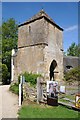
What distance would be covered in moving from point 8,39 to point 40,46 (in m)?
20.7

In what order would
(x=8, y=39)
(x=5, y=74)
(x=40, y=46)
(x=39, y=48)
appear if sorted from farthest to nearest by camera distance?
(x=8, y=39)
(x=5, y=74)
(x=39, y=48)
(x=40, y=46)

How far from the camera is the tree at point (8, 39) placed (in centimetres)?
4038

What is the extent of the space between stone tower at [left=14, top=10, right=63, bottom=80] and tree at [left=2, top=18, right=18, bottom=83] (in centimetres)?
1473

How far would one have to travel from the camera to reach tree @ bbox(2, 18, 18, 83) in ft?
132

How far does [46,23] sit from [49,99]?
14.1m

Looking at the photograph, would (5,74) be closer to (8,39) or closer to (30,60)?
(8,39)

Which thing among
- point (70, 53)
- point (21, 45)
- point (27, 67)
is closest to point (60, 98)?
point (27, 67)

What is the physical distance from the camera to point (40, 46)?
2298 cm

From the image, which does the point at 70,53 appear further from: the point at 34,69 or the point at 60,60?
the point at 34,69

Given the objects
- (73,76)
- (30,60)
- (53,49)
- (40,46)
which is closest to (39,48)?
(40,46)

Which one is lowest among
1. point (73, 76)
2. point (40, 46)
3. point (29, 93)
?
point (29, 93)

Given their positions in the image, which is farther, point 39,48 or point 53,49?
point 53,49

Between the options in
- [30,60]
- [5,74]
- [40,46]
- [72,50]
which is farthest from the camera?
[72,50]

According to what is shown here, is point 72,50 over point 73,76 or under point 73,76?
over
